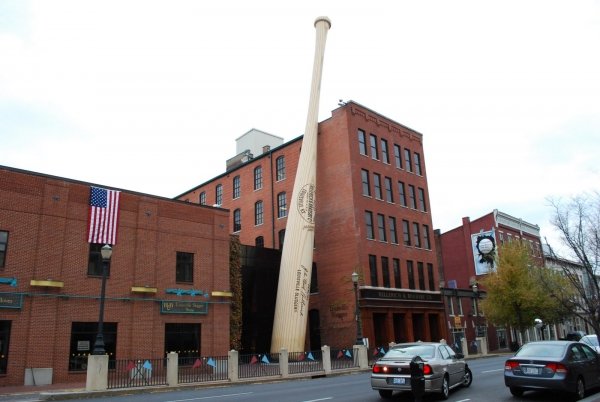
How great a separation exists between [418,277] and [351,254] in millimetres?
8922

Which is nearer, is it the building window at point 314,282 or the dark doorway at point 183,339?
the dark doorway at point 183,339

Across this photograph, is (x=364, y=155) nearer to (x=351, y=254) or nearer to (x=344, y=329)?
(x=351, y=254)

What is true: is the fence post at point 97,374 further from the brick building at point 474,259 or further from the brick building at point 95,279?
the brick building at point 474,259

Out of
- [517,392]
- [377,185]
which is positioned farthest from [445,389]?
[377,185]

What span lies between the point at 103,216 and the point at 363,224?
66.6 feet

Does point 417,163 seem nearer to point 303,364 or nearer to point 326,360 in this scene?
point 303,364

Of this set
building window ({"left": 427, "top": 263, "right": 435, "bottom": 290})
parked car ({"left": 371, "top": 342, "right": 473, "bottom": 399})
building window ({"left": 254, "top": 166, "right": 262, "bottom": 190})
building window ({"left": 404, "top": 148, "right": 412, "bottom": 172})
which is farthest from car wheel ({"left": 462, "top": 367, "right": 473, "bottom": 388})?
building window ({"left": 254, "top": 166, "right": 262, "bottom": 190})

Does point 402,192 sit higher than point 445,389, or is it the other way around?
point 402,192

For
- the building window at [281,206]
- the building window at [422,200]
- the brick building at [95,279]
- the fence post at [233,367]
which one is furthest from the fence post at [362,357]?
the building window at [422,200]

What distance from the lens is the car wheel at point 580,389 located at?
1285 cm

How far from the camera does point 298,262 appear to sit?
110 ft

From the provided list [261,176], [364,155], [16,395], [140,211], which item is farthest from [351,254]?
[16,395]

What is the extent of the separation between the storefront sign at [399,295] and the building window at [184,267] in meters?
13.5

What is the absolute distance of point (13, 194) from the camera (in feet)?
77.6
